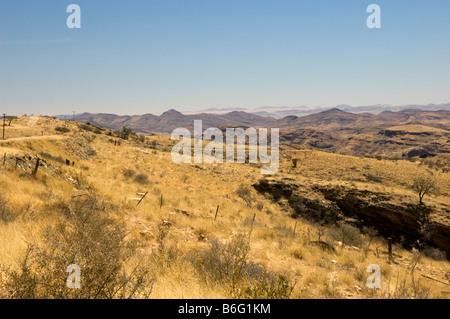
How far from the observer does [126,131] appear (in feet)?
155

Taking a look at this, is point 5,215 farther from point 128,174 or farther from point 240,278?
point 128,174

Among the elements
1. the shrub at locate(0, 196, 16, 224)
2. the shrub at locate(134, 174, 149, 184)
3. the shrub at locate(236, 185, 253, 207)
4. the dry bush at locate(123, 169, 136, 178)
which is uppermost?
the shrub at locate(0, 196, 16, 224)

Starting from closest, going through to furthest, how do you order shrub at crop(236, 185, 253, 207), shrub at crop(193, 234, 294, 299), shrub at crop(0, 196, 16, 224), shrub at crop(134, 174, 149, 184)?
shrub at crop(193, 234, 294, 299) → shrub at crop(0, 196, 16, 224) → shrub at crop(134, 174, 149, 184) → shrub at crop(236, 185, 253, 207)

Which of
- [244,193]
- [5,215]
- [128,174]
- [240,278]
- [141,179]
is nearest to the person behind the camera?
[240,278]

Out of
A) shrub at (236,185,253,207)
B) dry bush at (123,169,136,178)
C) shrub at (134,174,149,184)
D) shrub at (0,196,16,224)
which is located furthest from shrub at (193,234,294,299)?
shrub at (236,185,253,207)

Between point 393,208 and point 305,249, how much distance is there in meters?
14.8

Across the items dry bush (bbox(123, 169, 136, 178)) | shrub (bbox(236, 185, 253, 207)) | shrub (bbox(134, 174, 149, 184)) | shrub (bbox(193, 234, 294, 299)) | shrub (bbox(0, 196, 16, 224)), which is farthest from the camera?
shrub (bbox(236, 185, 253, 207))

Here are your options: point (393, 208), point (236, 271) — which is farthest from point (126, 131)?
point (236, 271)

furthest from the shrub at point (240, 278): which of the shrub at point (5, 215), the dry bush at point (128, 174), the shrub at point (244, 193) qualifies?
the shrub at point (244, 193)

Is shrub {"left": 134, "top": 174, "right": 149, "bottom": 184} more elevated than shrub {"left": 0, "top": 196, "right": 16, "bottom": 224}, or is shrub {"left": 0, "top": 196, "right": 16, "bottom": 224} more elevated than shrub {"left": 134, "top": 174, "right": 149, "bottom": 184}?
shrub {"left": 0, "top": 196, "right": 16, "bottom": 224}

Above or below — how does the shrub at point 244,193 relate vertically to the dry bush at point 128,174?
below

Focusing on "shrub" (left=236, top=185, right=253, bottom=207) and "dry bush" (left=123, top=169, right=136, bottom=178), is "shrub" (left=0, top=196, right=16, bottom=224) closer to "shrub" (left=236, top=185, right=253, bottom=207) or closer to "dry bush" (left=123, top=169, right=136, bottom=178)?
"dry bush" (left=123, top=169, right=136, bottom=178)

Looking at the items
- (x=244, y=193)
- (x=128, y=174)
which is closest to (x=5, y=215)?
(x=128, y=174)

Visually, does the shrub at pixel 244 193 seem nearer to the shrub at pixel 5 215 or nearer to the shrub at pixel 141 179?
the shrub at pixel 141 179
